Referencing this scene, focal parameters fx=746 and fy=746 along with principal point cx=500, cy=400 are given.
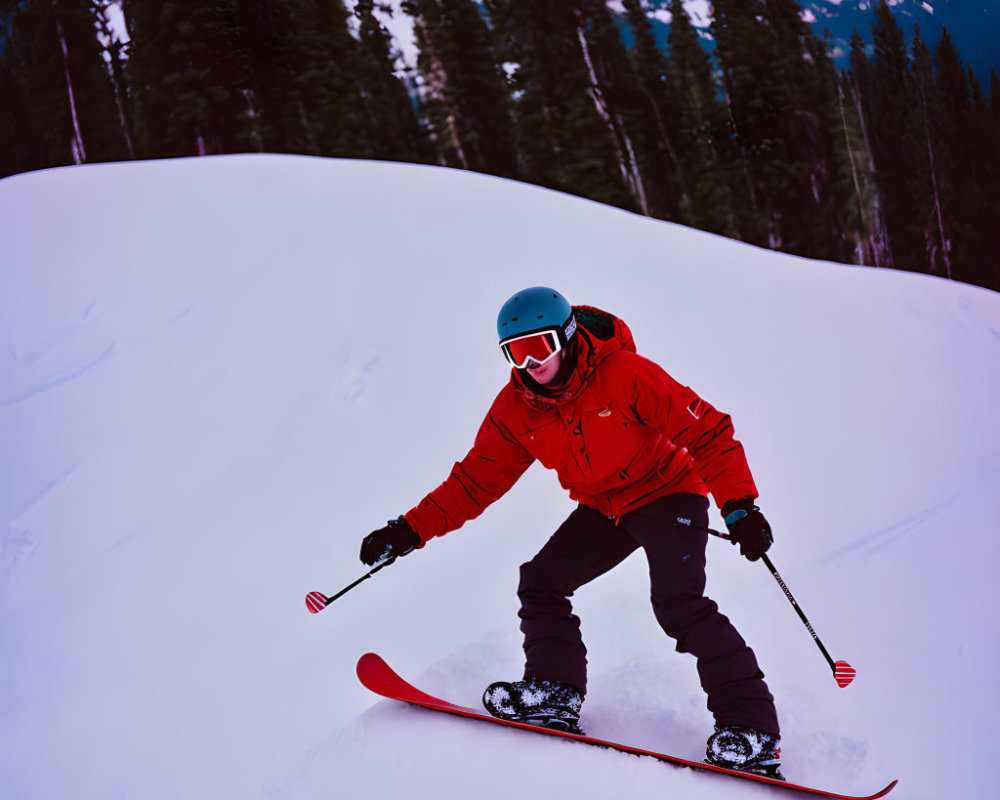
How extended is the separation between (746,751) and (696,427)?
1044 millimetres

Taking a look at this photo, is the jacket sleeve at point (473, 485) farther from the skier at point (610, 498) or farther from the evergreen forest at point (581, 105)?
the evergreen forest at point (581, 105)

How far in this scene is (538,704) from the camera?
261 cm

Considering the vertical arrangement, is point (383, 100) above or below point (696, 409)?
above

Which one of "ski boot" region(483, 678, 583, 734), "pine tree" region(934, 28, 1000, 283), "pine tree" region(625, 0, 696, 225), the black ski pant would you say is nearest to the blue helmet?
the black ski pant

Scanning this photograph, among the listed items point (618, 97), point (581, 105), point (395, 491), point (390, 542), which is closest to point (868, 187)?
point (618, 97)

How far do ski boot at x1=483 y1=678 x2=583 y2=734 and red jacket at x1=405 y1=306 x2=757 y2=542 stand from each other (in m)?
0.66

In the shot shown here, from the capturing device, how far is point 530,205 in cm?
898

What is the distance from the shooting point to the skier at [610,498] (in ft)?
8.14

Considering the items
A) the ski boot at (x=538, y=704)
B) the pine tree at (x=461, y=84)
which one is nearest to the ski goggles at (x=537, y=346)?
the ski boot at (x=538, y=704)

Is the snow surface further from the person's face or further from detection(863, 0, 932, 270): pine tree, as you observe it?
detection(863, 0, 932, 270): pine tree

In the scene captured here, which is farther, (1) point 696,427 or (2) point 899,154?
(2) point 899,154

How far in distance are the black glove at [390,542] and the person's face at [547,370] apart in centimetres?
81

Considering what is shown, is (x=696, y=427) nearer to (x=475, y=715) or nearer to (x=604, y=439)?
(x=604, y=439)

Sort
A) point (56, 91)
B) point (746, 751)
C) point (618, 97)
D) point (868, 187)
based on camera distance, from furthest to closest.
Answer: point (618, 97) → point (868, 187) → point (56, 91) → point (746, 751)
